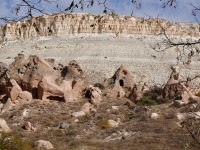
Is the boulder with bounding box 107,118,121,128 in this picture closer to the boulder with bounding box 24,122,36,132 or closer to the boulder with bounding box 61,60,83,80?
the boulder with bounding box 24,122,36,132

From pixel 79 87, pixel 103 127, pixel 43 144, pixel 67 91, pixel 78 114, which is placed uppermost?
pixel 79 87

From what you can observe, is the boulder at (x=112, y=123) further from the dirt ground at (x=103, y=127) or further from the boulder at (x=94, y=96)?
the boulder at (x=94, y=96)

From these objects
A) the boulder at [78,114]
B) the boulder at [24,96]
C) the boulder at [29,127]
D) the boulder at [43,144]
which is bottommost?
the boulder at [29,127]

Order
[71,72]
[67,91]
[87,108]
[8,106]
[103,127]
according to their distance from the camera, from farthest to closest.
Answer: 1. [71,72]
2. [67,91]
3. [8,106]
4. [87,108]
5. [103,127]

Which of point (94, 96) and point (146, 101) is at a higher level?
point (94, 96)

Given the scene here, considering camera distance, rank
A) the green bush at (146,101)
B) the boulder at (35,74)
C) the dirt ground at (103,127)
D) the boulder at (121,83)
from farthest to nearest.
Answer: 1. the boulder at (121,83)
2. the green bush at (146,101)
3. the boulder at (35,74)
4. the dirt ground at (103,127)

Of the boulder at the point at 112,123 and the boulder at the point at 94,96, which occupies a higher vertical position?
the boulder at the point at 94,96

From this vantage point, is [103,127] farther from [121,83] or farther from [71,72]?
[121,83]

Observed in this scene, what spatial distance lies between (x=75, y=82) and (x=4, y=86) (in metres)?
4.01

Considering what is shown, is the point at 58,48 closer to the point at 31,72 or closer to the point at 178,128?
the point at 31,72

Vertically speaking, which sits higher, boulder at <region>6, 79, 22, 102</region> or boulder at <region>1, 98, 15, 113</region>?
boulder at <region>6, 79, 22, 102</region>

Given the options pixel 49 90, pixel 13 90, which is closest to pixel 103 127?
pixel 49 90

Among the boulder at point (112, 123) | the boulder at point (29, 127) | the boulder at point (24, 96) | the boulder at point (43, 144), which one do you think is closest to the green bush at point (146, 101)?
the boulder at point (112, 123)

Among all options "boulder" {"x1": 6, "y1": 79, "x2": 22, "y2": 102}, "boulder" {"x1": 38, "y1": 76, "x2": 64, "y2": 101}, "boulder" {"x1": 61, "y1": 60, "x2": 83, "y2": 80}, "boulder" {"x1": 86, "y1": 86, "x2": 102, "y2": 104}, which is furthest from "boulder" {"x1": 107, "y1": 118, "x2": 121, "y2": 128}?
"boulder" {"x1": 6, "y1": 79, "x2": 22, "y2": 102}
